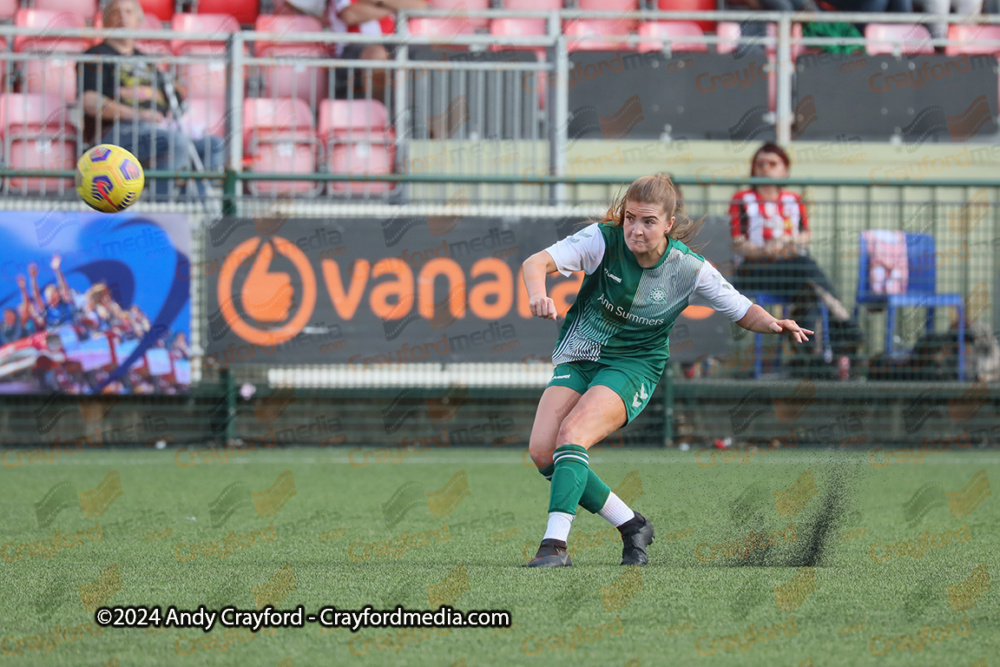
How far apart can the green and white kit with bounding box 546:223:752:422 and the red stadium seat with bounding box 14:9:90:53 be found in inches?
305

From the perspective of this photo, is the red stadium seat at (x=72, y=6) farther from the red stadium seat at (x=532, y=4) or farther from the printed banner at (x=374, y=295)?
the printed banner at (x=374, y=295)

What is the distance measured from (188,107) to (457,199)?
2.74 meters

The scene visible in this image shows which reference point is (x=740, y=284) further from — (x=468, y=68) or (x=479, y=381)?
(x=468, y=68)

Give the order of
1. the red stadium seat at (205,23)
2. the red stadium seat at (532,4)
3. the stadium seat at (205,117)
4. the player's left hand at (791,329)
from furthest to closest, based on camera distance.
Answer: the red stadium seat at (532,4)
the red stadium seat at (205,23)
the stadium seat at (205,117)
the player's left hand at (791,329)

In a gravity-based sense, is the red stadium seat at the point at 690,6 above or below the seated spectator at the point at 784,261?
above

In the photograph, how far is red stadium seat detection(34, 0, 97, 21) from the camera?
541 inches

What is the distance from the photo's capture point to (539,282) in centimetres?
505

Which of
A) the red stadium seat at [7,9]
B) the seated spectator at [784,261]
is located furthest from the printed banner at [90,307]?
the red stadium seat at [7,9]

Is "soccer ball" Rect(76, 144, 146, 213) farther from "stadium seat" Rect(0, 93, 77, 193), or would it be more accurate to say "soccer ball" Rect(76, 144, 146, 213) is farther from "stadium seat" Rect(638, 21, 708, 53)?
"stadium seat" Rect(638, 21, 708, 53)

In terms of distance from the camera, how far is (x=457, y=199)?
34.8 ft

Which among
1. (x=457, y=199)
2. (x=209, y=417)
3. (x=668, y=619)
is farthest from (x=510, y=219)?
(x=668, y=619)

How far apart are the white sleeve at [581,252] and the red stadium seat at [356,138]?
20.1ft

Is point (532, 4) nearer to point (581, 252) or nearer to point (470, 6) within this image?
point (470, 6)

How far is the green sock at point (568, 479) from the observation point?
5.17 metres
